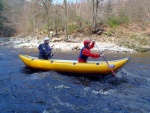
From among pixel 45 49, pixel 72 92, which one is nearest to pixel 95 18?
pixel 45 49

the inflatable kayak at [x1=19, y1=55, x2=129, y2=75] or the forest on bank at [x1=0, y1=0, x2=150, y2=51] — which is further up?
the forest on bank at [x1=0, y1=0, x2=150, y2=51]

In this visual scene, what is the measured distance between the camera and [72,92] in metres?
6.44

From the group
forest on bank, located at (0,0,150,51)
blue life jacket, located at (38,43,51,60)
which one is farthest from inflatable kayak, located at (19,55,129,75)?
forest on bank, located at (0,0,150,51)

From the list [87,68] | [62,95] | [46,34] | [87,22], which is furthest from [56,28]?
[62,95]

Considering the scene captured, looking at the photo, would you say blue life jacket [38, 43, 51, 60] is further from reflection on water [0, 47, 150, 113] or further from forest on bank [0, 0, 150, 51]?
forest on bank [0, 0, 150, 51]

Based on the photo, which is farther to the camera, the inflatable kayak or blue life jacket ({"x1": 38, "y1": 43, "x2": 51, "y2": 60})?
blue life jacket ({"x1": 38, "y1": 43, "x2": 51, "y2": 60})

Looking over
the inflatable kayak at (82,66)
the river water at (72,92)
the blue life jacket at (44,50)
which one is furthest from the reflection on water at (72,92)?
the blue life jacket at (44,50)

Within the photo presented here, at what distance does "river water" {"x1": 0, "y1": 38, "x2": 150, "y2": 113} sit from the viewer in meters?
5.32

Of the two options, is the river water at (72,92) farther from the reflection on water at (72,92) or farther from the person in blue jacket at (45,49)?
the person in blue jacket at (45,49)

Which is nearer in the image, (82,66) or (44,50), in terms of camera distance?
(82,66)

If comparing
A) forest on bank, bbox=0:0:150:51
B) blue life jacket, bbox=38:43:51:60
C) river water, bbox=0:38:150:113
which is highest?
forest on bank, bbox=0:0:150:51

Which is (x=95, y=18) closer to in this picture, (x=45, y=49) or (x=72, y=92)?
(x=45, y=49)

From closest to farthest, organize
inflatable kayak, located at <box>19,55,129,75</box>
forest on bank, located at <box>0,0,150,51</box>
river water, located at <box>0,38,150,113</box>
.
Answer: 1. river water, located at <box>0,38,150,113</box>
2. inflatable kayak, located at <box>19,55,129,75</box>
3. forest on bank, located at <box>0,0,150,51</box>

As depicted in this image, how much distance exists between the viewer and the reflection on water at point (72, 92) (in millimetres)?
5336
